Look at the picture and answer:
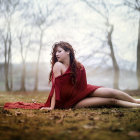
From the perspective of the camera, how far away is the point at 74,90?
14.4ft

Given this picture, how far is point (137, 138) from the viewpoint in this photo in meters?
1.93

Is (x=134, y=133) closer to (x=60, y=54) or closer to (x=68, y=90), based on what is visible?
(x=68, y=90)

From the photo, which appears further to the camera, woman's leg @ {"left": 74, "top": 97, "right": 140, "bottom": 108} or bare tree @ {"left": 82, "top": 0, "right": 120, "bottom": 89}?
bare tree @ {"left": 82, "top": 0, "right": 120, "bottom": 89}

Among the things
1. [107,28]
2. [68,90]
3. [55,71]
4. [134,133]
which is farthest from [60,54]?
[107,28]

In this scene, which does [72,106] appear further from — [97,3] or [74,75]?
[97,3]

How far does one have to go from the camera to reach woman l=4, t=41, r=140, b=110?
167 inches

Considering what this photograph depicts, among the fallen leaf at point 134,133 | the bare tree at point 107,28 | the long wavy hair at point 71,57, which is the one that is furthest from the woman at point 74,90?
the bare tree at point 107,28

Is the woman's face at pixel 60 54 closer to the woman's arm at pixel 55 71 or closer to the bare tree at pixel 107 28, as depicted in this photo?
the woman's arm at pixel 55 71

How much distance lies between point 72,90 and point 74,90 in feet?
0.19

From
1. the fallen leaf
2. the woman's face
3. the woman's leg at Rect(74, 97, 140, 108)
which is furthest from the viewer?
the woman's face

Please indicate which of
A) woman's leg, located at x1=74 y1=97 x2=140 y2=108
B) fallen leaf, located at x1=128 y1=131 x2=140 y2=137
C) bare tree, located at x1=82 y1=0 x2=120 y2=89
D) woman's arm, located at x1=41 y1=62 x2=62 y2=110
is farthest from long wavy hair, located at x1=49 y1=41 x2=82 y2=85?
bare tree, located at x1=82 y1=0 x2=120 y2=89

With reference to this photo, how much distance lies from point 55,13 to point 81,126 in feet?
56.4

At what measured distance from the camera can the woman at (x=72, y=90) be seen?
4242 mm

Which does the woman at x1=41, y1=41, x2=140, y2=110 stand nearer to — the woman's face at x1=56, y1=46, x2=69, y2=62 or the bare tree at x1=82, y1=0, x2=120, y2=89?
the woman's face at x1=56, y1=46, x2=69, y2=62
